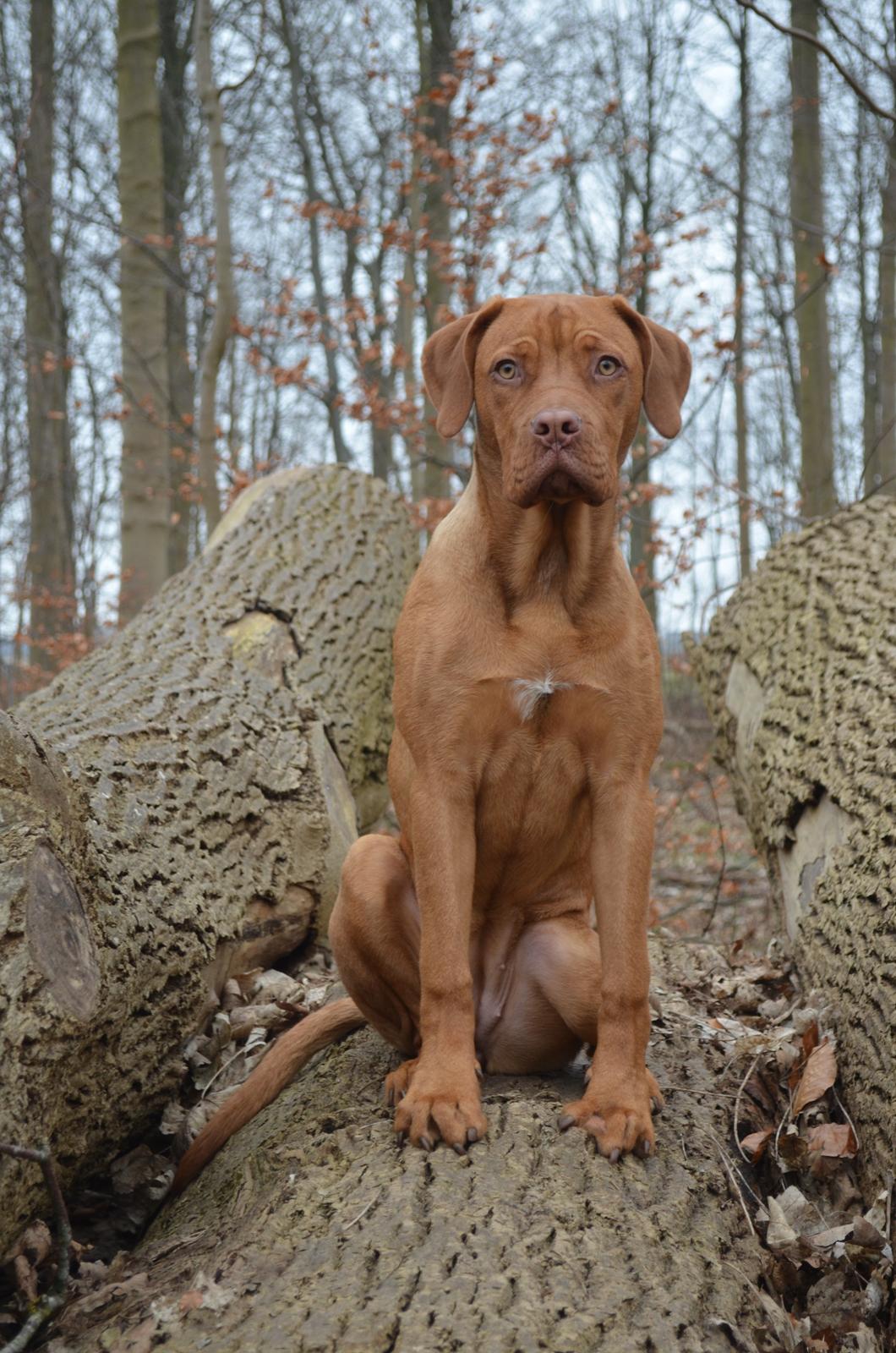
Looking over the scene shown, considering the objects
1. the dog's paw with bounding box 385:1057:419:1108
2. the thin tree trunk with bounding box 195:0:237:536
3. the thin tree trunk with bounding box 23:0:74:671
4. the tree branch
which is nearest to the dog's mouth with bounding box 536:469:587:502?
the tree branch

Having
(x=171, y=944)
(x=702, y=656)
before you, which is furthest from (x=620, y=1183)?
(x=702, y=656)

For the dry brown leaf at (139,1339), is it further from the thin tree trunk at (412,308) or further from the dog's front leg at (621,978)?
the thin tree trunk at (412,308)

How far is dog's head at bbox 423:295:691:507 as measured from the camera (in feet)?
10.1

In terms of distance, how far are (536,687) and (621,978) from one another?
2.69ft

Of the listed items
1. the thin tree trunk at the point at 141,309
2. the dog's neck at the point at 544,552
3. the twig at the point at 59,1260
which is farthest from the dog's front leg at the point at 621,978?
the thin tree trunk at the point at 141,309

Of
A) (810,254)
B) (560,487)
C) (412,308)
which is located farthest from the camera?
(412,308)

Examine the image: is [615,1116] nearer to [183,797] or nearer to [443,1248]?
[443,1248]

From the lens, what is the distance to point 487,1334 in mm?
2111

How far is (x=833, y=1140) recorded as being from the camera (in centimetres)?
329

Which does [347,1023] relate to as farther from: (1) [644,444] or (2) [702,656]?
(1) [644,444]

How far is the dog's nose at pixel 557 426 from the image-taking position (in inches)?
118

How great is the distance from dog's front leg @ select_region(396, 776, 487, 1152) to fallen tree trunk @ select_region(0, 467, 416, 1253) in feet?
2.81

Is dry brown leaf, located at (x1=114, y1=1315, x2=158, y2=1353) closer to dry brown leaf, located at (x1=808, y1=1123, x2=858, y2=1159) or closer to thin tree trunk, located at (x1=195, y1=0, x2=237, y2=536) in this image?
dry brown leaf, located at (x1=808, y1=1123, x2=858, y2=1159)

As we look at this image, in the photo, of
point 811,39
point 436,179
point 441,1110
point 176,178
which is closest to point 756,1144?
point 441,1110
